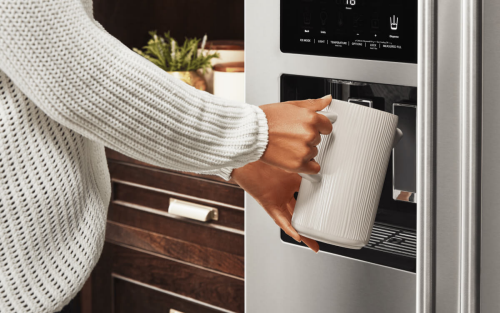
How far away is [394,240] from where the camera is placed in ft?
2.61

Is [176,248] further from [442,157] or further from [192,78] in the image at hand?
[442,157]

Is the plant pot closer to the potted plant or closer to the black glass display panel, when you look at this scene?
the potted plant

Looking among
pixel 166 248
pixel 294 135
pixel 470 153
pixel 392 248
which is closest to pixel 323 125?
pixel 294 135

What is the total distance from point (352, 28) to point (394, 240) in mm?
296

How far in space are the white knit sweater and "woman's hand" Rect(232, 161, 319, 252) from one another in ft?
0.49

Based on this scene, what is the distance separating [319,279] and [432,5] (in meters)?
0.46

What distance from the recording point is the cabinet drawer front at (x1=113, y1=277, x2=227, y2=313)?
4.39 ft

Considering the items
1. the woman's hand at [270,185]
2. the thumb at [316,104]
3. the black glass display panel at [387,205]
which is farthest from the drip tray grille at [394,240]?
the thumb at [316,104]

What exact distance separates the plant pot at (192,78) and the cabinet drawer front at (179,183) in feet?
0.84

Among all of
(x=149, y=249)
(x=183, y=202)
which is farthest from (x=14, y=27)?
(x=149, y=249)

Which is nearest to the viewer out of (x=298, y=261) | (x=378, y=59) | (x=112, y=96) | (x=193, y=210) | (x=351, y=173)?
(x=112, y=96)

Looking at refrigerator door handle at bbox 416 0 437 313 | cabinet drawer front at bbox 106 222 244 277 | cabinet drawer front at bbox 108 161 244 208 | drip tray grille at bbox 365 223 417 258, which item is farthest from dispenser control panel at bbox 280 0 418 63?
cabinet drawer front at bbox 106 222 244 277

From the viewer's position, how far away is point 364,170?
2.14 feet

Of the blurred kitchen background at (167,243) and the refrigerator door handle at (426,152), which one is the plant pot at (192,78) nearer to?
the blurred kitchen background at (167,243)
